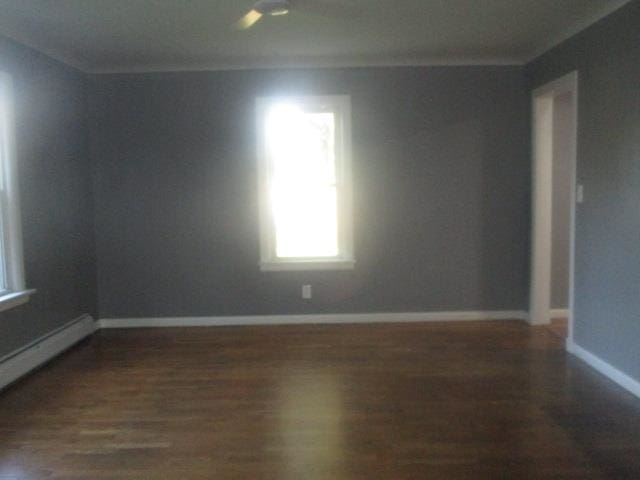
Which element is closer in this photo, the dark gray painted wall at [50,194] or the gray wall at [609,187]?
the gray wall at [609,187]

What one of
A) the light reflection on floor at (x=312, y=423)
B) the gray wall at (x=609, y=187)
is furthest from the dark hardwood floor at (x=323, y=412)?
the gray wall at (x=609, y=187)

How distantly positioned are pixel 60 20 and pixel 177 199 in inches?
72.2

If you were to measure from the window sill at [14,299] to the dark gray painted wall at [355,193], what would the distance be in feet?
4.13

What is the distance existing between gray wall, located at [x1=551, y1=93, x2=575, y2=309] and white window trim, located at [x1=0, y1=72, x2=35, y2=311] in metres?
4.57

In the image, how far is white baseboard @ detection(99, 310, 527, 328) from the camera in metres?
4.98

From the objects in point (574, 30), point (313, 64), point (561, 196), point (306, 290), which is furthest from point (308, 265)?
point (574, 30)

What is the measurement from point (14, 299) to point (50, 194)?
3.22ft

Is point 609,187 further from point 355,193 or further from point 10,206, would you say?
point 10,206

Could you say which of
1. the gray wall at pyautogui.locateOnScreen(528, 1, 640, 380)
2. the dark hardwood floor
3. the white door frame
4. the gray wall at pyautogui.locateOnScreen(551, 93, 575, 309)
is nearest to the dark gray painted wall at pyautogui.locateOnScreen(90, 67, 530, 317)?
the white door frame

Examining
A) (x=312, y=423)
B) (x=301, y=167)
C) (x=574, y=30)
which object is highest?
(x=574, y=30)

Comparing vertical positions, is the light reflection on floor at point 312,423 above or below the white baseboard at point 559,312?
below

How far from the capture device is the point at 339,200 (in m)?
4.89

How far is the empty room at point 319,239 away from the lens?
2.80m

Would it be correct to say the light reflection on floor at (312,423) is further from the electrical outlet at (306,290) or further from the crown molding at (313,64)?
the crown molding at (313,64)
